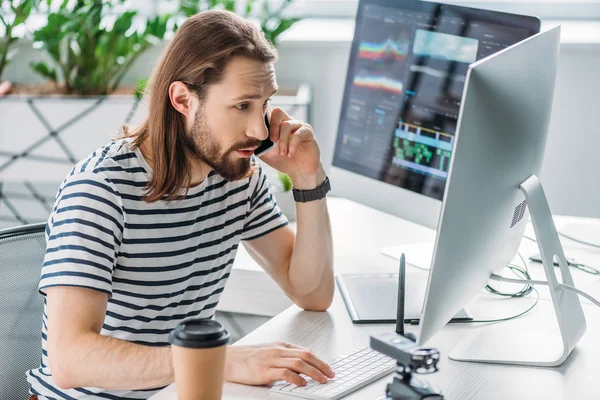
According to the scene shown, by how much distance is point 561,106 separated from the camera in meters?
2.90

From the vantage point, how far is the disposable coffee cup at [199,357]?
0.98 meters

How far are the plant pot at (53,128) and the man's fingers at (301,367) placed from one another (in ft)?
6.11

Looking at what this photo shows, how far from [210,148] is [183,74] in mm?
131

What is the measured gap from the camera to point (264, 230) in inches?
64.7

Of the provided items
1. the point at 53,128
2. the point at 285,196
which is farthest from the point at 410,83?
the point at 53,128

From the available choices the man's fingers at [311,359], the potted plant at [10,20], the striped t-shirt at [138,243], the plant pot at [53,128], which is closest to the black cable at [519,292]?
the man's fingers at [311,359]

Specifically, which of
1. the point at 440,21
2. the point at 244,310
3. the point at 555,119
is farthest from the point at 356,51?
the point at 555,119

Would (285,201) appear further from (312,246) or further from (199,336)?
(199,336)

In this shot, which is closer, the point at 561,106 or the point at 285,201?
the point at 285,201

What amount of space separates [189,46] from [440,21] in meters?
0.56

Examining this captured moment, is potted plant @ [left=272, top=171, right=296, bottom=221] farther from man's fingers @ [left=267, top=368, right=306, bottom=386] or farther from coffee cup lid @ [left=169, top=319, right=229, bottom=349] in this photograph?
coffee cup lid @ [left=169, top=319, right=229, bottom=349]

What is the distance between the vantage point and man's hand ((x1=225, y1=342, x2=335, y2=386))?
3.86 ft

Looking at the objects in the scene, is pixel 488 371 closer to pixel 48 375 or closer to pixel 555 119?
pixel 48 375

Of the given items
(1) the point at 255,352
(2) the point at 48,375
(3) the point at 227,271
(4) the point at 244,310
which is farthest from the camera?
(4) the point at 244,310
